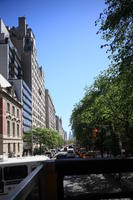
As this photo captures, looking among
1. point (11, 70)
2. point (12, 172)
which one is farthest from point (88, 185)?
point (11, 70)

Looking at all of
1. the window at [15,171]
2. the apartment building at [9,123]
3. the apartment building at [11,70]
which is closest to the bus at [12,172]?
the window at [15,171]

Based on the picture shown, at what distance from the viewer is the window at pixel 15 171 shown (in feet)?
37.4

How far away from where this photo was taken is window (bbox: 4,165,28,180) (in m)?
11.4

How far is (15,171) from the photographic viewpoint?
11.6 metres

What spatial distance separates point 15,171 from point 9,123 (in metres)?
39.0

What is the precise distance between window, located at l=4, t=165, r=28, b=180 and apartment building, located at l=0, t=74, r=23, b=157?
32.1 metres

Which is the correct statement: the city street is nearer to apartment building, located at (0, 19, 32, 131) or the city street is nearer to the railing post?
the railing post

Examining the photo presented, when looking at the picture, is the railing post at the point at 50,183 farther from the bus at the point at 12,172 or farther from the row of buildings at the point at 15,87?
the row of buildings at the point at 15,87

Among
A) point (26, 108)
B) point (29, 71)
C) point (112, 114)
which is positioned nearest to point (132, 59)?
point (112, 114)

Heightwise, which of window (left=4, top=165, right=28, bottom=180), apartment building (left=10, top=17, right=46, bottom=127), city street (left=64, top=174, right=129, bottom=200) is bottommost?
window (left=4, top=165, right=28, bottom=180)

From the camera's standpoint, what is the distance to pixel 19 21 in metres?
112

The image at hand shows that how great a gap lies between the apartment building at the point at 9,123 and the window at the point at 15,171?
1264 inches

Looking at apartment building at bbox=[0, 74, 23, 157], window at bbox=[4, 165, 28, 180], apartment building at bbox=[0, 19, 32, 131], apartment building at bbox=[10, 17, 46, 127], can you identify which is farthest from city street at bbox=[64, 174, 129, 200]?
apartment building at bbox=[10, 17, 46, 127]

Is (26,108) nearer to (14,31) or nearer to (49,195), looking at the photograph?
(14,31)
